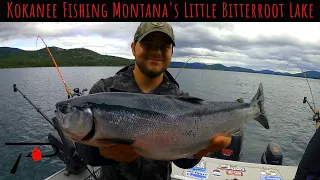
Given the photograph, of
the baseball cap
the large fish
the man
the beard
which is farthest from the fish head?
the baseball cap

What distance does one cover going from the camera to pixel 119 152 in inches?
104

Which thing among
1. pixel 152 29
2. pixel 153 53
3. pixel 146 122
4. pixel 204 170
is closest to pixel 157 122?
pixel 146 122

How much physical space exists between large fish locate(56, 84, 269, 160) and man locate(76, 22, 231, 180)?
0.93ft

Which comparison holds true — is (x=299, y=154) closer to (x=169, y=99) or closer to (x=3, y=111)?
(x=169, y=99)

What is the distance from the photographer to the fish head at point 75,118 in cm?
249

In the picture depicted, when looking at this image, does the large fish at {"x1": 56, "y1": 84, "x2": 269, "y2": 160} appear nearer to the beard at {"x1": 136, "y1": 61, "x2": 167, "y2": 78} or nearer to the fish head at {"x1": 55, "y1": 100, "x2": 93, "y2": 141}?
the fish head at {"x1": 55, "y1": 100, "x2": 93, "y2": 141}

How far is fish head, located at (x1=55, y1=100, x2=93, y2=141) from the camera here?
249cm

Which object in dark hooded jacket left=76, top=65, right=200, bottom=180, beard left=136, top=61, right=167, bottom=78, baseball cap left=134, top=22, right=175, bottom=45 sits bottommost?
A: dark hooded jacket left=76, top=65, right=200, bottom=180

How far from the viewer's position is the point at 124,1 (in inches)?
480

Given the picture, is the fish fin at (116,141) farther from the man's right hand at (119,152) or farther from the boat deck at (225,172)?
the boat deck at (225,172)

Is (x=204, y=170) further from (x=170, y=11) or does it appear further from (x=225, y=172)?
(x=170, y=11)

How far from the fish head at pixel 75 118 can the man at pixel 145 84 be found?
52 centimetres

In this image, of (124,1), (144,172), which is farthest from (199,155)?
(124,1)

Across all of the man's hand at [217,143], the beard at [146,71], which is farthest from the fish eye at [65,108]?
the man's hand at [217,143]
